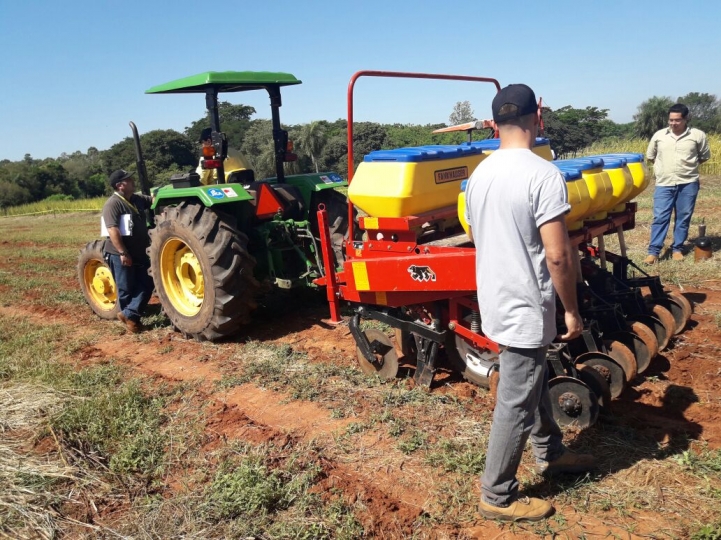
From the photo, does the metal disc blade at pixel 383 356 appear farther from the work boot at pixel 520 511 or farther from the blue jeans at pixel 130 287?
the blue jeans at pixel 130 287

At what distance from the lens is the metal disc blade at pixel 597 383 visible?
3.04m

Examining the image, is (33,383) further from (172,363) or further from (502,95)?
(502,95)

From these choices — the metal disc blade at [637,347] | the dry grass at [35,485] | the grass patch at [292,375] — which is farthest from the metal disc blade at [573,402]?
the dry grass at [35,485]

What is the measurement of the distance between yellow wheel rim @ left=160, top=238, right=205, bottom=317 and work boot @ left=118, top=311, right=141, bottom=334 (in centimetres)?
55

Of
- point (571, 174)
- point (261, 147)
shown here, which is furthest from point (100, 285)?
point (261, 147)

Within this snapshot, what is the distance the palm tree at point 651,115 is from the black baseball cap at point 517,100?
36.4 m

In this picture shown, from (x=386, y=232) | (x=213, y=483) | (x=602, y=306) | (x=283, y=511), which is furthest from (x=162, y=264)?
(x=602, y=306)

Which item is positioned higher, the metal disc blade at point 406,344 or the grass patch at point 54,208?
the grass patch at point 54,208

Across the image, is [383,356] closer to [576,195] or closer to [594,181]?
[576,195]

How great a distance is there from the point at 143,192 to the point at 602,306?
425cm

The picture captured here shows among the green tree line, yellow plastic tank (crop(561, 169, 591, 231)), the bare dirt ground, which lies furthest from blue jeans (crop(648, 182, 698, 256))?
the green tree line

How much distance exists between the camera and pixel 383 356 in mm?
3889

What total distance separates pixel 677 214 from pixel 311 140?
76.0 feet

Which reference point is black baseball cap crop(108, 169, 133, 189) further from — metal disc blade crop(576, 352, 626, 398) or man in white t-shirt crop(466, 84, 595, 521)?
metal disc blade crop(576, 352, 626, 398)
